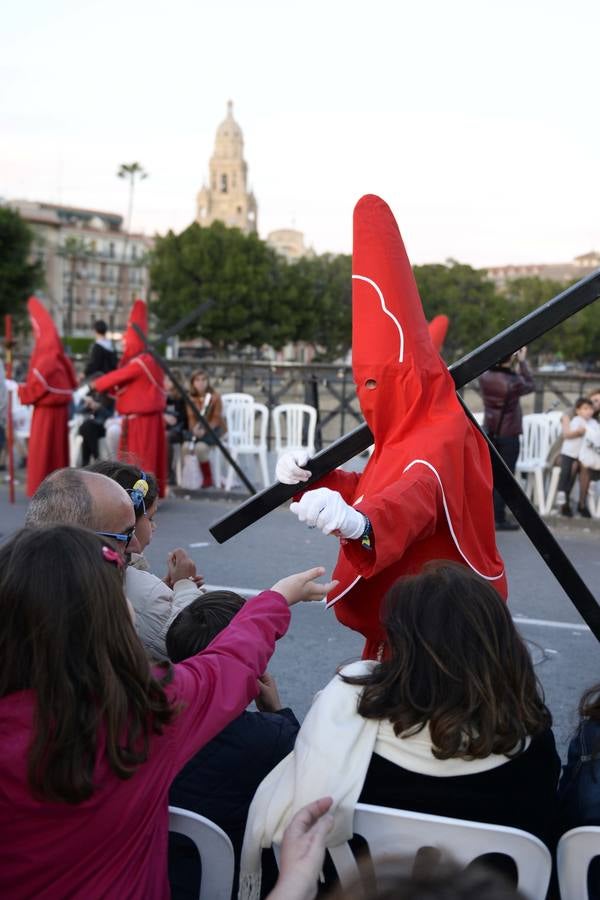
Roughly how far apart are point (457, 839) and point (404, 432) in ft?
5.00

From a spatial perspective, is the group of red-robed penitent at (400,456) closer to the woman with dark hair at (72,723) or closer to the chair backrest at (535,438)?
the woman with dark hair at (72,723)

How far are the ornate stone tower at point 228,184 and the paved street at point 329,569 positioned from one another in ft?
440

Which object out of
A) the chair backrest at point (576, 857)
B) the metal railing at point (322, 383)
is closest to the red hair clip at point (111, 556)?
the chair backrest at point (576, 857)

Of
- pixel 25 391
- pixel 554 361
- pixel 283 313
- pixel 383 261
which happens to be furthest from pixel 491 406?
pixel 554 361

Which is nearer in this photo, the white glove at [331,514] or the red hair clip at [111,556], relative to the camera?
the red hair clip at [111,556]

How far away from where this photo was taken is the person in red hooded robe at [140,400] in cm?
1044

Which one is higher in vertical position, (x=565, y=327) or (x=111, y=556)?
(x=565, y=327)

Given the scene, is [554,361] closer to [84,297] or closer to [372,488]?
[84,297]

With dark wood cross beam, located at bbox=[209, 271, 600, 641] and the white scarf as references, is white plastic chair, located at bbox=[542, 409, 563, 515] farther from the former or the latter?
the white scarf

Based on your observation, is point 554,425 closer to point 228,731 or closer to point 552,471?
point 552,471

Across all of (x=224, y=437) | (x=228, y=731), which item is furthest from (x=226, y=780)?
(x=224, y=437)

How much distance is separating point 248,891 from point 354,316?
1.89m

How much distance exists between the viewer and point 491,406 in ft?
30.6

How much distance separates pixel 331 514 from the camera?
2.70m
